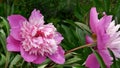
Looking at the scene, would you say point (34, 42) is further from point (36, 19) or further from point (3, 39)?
point (3, 39)

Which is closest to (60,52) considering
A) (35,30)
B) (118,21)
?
(35,30)

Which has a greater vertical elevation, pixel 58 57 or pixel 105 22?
pixel 105 22

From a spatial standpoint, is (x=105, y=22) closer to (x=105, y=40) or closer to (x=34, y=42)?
(x=105, y=40)

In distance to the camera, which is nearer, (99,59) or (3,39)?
(99,59)

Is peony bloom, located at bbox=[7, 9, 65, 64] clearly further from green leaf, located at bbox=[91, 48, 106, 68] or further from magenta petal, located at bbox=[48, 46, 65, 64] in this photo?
green leaf, located at bbox=[91, 48, 106, 68]

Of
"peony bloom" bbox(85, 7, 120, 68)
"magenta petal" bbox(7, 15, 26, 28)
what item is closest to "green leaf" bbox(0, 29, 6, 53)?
"magenta petal" bbox(7, 15, 26, 28)

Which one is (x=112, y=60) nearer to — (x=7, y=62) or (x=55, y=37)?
(x=55, y=37)

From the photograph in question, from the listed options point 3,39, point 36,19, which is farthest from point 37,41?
point 3,39
